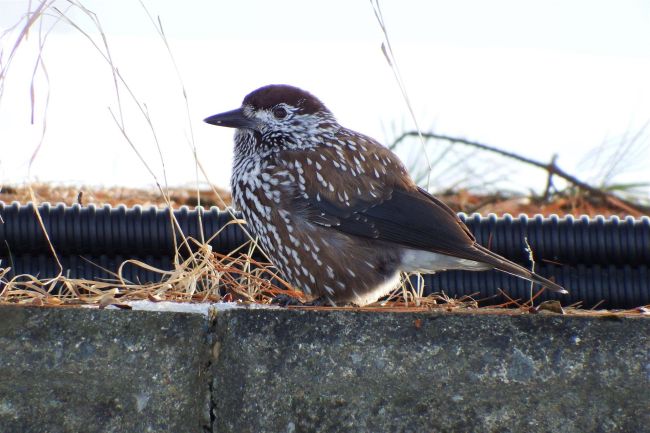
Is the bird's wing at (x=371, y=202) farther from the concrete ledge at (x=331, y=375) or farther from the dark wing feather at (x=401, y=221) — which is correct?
the concrete ledge at (x=331, y=375)

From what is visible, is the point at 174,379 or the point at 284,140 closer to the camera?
the point at 174,379

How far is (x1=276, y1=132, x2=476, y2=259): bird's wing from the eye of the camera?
3.96 meters

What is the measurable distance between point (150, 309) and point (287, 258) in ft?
3.66

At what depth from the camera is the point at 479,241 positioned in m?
4.80

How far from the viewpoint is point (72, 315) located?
298 centimetres

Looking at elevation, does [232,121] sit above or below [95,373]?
above

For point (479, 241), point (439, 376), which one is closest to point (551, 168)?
point (479, 241)

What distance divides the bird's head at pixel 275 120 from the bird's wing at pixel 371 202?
0.76ft

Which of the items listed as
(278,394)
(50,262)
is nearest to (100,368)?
(278,394)

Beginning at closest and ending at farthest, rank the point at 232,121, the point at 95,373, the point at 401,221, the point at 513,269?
the point at 95,373
the point at 513,269
the point at 401,221
the point at 232,121

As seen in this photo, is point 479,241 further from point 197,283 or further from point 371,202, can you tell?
point 197,283

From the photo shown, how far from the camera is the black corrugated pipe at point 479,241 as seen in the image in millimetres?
4715

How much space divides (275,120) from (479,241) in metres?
1.14

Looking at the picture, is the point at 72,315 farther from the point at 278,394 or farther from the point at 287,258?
the point at 287,258
